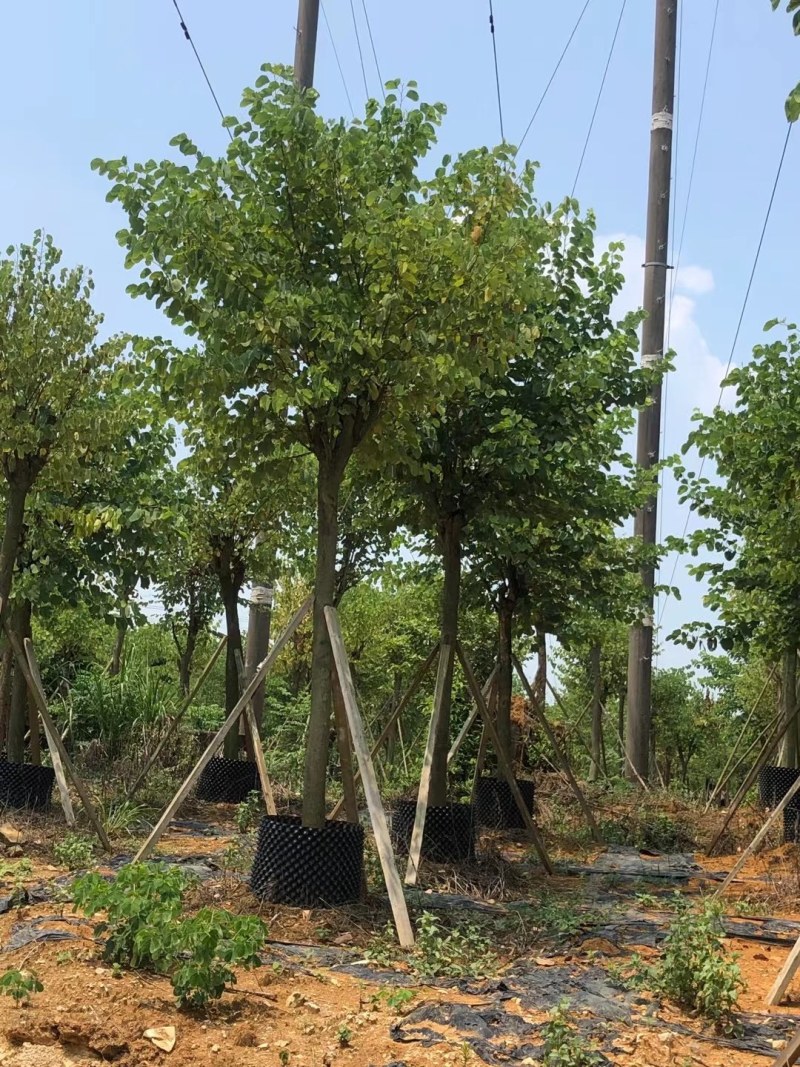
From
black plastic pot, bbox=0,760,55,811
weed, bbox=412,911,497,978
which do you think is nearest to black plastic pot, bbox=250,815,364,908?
weed, bbox=412,911,497,978

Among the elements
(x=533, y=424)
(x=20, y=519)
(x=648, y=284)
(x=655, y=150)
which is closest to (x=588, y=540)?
(x=533, y=424)

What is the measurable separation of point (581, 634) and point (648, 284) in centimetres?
617

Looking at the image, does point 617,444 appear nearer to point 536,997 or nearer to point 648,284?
point 536,997

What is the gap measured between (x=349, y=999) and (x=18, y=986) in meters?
1.43

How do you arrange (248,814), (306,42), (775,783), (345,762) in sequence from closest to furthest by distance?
(345,762) → (248,814) → (306,42) → (775,783)

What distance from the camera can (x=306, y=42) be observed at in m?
12.4

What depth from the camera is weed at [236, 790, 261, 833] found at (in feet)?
31.2

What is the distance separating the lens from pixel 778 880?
26.4 feet

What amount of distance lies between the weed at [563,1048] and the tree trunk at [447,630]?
12.4 feet

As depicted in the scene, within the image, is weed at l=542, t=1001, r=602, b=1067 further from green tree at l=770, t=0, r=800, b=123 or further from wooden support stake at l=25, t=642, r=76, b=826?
wooden support stake at l=25, t=642, r=76, b=826

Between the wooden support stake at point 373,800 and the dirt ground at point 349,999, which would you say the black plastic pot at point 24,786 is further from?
the wooden support stake at point 373,800

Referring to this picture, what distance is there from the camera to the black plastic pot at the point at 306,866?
612cm

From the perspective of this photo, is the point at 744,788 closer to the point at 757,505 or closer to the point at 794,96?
the point at 757,505

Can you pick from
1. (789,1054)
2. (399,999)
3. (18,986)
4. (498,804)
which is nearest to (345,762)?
(399,999)
